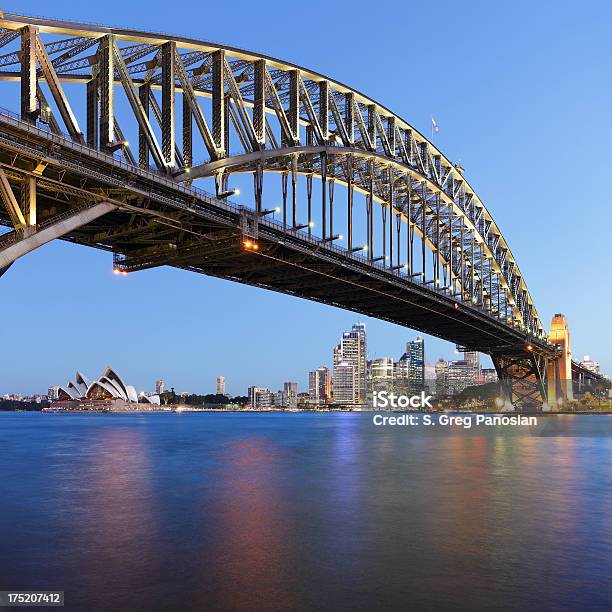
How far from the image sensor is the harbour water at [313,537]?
40.9ft

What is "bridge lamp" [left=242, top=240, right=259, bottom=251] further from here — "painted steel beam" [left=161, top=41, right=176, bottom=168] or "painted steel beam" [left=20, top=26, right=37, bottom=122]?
"painted steel beam" [left=20, top=26, right=37, bottom=122]

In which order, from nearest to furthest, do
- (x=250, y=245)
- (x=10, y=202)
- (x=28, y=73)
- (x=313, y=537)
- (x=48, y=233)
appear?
(x=313, y=537) → (x=10, y=202) → (x=48, y=233) → (x=28, y=73) → (x=250, y=245)

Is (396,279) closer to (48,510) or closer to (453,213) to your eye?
(453,213)

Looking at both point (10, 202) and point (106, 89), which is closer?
point (10, 202)

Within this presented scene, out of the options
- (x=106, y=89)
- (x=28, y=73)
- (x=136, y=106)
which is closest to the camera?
(x=28, y=73)

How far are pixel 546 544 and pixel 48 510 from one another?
14584mm

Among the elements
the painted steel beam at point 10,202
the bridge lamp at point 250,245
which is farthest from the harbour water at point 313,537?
the bridge lamp at point 250,245

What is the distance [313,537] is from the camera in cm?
1723

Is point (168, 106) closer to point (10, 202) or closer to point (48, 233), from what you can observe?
A: point (48, 233)

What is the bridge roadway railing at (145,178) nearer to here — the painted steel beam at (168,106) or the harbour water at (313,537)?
the painted steel beam at (168,106)

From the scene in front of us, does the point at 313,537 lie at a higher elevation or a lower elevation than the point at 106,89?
lower

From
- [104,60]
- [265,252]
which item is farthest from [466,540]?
[265,252]

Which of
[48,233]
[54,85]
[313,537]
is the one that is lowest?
[313,537]

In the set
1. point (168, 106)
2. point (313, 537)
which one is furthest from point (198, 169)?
point (313, 537)
